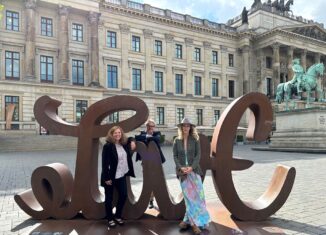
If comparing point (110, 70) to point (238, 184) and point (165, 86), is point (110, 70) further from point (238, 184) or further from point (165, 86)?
point (238, 184)

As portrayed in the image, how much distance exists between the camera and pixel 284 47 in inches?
2069

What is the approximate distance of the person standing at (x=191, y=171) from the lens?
16.2 ft

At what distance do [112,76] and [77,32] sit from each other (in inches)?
264

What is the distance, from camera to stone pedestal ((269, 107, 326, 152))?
23.4 meters

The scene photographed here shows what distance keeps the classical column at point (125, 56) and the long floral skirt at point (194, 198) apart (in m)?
37.3

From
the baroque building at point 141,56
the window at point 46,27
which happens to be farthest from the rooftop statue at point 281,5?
the window at point 46,27

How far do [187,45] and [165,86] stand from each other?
23.5 ft

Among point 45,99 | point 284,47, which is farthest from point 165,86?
point 45,99

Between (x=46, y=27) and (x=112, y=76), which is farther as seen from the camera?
(x=112, y=76)

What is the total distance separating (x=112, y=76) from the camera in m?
41.2

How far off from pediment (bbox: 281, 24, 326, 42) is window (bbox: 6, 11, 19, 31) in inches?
1490

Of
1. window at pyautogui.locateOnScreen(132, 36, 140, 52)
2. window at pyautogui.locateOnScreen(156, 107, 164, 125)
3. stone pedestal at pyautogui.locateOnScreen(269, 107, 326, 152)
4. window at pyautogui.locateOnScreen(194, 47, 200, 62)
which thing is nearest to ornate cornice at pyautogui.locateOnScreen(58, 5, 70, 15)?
window at pyautogui.locateOnScreen(132, 36, 140, 52)

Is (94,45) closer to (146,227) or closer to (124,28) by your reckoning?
(124,28)

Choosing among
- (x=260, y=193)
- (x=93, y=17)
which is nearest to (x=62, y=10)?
(x=93, y=17)
